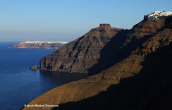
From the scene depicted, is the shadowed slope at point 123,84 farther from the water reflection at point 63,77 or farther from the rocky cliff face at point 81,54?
the rocky cliff face at point 81,54

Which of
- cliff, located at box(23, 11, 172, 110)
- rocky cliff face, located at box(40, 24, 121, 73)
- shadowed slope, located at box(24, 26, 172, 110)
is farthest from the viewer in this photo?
rocky cliff face, located at box(40, 24, 121, 73)

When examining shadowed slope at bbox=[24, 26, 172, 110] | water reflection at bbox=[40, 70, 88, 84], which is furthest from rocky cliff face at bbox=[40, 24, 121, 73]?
shadowed slope at bbox=[24, 26, 172, 110]

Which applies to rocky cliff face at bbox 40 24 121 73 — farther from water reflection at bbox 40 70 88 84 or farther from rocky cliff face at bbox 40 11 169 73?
water reflection at bbox 40 70 88 84

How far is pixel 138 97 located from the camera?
3600 cm

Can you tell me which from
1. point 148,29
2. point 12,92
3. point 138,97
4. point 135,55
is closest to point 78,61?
point 148,29

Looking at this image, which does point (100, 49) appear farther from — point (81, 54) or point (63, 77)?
point (63, 77)

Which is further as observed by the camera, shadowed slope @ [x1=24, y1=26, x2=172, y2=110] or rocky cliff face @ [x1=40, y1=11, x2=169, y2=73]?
rocky cliff face @ [x1=40, y1=11, x2=169, y2=73]

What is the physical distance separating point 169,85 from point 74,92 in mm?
20709

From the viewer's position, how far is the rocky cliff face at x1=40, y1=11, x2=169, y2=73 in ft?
387

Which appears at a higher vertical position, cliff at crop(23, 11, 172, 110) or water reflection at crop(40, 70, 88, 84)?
cliff at crop(23, 11, 172, 110)

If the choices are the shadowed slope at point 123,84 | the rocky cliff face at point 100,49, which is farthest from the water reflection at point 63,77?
the shadowed slope at point 123,84

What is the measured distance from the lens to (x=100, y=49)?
5561 inches

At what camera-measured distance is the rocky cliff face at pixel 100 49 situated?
118m

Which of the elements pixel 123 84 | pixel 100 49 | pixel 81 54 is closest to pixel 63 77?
pixel 81 54
